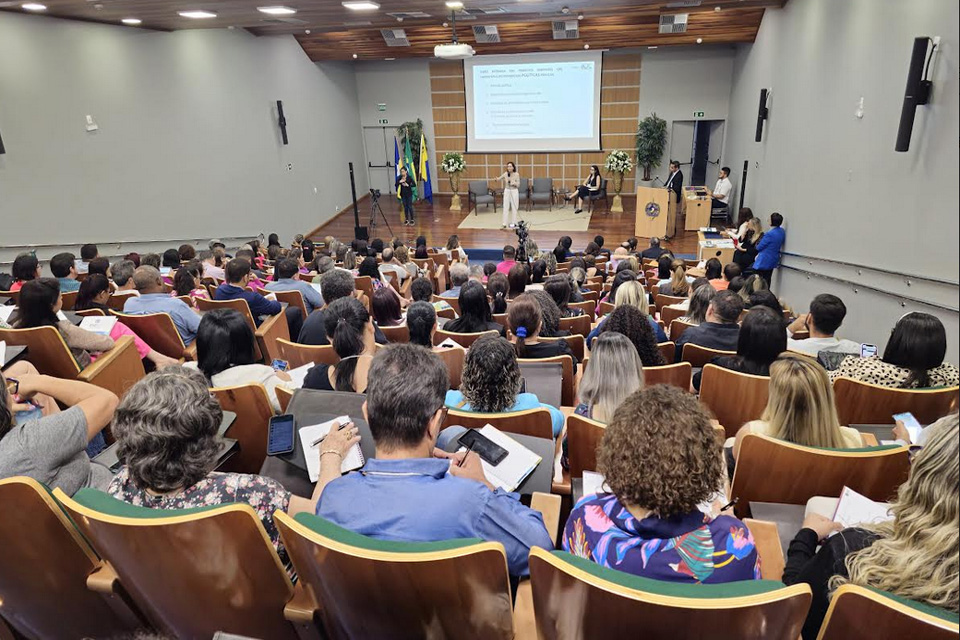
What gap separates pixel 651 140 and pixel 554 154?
223 cm

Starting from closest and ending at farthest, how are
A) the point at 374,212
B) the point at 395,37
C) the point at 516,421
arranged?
1. the point at 516,421
2. the point at 395,37
3. the point at 374,212

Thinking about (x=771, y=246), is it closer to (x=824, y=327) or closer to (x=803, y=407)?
(x=824, y=327)

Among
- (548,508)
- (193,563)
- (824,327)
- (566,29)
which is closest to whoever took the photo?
(193,563)

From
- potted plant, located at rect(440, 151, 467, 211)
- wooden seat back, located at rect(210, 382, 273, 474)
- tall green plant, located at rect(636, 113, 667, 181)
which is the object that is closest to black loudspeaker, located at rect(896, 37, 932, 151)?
wooden seat back, located at rect(210, 382, 273, 474)

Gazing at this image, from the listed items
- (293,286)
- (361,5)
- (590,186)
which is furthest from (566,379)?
(590,186)

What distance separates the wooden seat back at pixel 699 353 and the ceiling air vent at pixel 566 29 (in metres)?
8.76

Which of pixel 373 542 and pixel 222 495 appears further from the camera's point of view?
pixel 222 495

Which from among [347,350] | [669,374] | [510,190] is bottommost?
[669,374]

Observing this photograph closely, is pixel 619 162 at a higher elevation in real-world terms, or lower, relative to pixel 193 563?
higher

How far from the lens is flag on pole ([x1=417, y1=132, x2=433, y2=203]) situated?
535 inches

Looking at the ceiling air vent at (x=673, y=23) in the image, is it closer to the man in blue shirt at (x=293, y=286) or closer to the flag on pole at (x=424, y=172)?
the flag on pole at (x=424, y=172)

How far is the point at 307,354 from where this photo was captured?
3.35 meters

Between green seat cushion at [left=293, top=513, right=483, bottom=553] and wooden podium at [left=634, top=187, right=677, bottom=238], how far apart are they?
10.1 metres

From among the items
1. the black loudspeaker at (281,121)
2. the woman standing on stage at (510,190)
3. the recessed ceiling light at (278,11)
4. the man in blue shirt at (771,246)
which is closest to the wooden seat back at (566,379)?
the man in blue shirt at (771,246)
